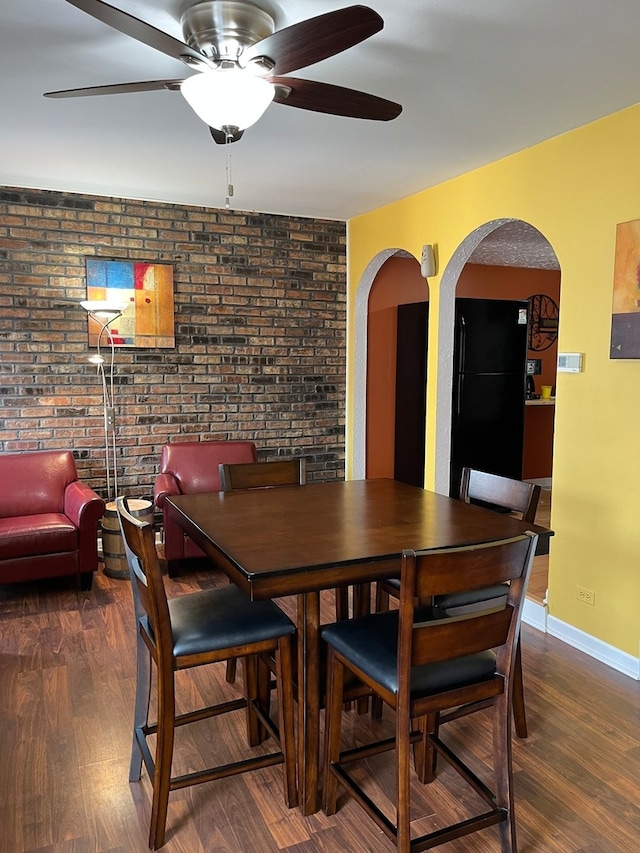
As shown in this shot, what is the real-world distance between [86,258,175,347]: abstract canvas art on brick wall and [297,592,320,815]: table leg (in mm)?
3138

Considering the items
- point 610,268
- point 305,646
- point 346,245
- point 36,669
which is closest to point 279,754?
point 305,646

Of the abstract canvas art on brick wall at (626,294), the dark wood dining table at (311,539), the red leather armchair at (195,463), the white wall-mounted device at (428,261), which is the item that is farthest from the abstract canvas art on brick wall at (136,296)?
the abstract canvas art on brick wall at (626,294)

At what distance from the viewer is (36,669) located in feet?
9.55

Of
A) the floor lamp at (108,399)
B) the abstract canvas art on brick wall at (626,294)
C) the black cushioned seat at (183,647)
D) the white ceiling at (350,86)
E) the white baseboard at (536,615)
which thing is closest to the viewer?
the black cushioned seat at (183,647)

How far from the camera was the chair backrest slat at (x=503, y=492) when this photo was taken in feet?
7.95

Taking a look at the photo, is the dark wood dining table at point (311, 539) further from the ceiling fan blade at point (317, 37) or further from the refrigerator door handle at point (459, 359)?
the refrigerator door handle at point (459, 359)

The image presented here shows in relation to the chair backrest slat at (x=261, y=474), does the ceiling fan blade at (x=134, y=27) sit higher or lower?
higher

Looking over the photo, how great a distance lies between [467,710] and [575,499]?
1418mm

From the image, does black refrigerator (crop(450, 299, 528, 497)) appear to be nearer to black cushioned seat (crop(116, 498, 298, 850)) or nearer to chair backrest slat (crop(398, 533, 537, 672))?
black cushioned seat (crop(116, 498, 298, 850))

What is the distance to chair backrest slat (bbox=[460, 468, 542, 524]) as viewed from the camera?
242cm

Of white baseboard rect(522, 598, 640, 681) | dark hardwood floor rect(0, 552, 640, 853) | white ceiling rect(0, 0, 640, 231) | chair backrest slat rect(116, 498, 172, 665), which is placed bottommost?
dark hardwood floor rect(0, 552, 640, 853)

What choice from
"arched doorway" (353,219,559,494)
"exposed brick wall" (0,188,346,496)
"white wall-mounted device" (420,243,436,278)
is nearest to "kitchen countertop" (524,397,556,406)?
"arched doorway" (353,219,559,494)

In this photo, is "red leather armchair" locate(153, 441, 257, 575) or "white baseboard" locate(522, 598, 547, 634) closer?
"white baseboard" locate(522, 598, 547, 634)

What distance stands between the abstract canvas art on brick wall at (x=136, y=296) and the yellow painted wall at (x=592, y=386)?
2.42m
